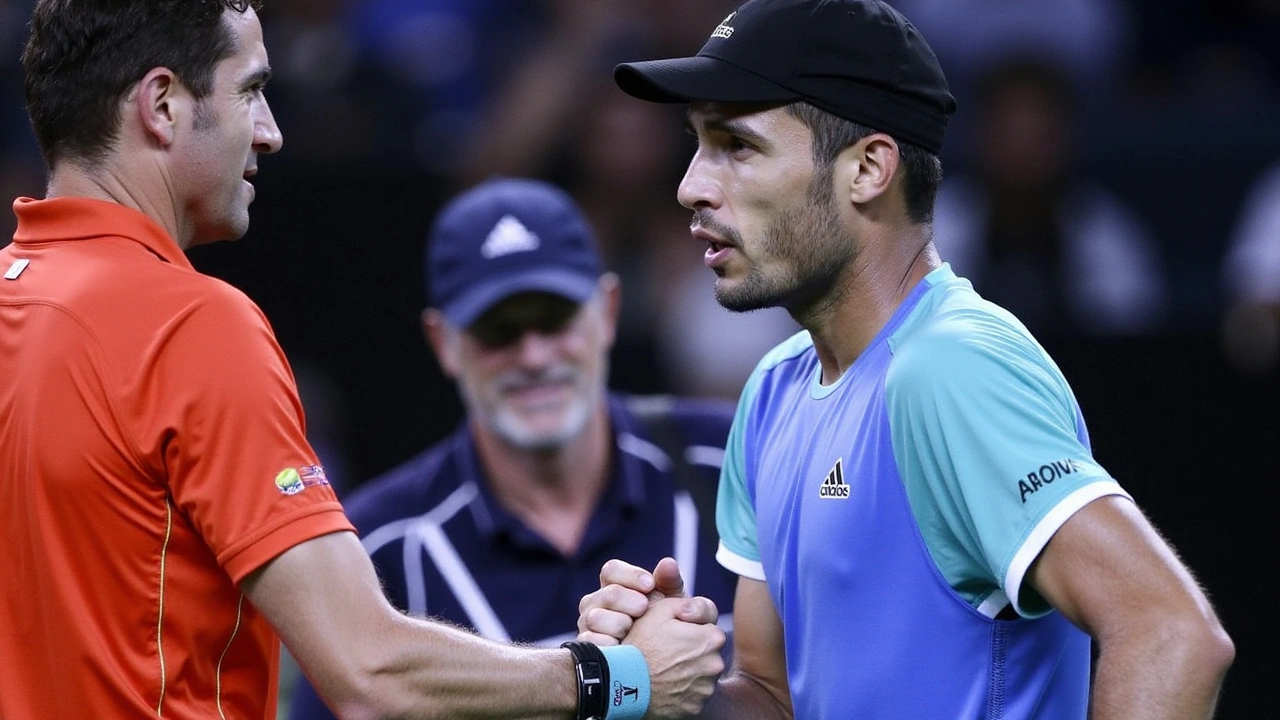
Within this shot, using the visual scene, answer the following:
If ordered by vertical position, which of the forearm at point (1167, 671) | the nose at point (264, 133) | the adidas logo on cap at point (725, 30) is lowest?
the forearm at point (1167, 671)

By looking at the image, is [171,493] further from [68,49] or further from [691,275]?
[691,275]

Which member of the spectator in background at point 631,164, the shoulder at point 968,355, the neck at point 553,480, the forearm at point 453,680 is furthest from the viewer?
the spectator in background at point 631,164

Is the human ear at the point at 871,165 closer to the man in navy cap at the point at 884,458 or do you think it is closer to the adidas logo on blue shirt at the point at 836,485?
the man in navy cap at the point at 884,458

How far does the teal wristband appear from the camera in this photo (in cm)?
333

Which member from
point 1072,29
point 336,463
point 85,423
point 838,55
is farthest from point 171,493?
point 1072,29

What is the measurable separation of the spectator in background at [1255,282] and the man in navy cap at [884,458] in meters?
2.85

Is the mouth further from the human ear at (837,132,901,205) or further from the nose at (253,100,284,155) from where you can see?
the nose at (253,100,284,155)

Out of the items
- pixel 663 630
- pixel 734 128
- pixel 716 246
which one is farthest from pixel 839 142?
pixel 663 630

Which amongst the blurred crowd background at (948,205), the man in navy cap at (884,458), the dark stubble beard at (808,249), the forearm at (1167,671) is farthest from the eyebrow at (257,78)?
the blurred crowd background at (948,205)

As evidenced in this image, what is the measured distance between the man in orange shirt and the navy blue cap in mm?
1736

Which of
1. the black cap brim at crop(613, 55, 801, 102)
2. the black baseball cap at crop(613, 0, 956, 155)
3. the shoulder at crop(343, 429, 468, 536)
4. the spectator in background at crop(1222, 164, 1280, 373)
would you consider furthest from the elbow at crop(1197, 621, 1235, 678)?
the spectator in background at crop(1222, 164, 1280, 373)

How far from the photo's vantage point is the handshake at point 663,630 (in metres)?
3.47

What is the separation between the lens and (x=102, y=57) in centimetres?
315

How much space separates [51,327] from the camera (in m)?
2.99
